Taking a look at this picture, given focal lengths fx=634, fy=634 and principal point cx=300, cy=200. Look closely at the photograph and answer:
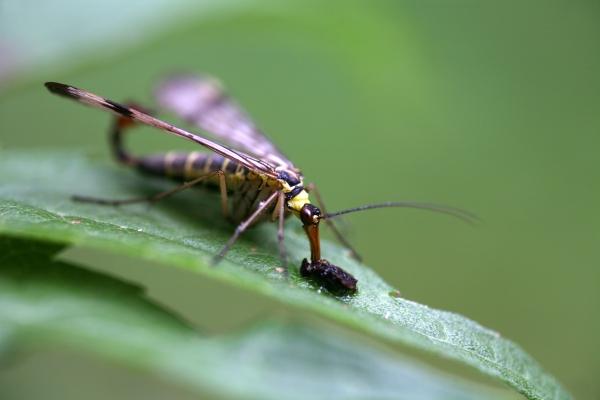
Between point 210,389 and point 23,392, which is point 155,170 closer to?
point 23,392

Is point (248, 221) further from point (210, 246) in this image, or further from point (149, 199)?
point (149, 199)

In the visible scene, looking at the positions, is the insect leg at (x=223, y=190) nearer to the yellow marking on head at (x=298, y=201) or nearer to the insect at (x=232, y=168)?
the insect at (x=232, y=168)

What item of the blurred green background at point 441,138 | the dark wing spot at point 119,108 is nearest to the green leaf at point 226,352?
the dark wing spot at point 119,108

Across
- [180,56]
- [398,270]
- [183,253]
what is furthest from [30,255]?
[180,56]

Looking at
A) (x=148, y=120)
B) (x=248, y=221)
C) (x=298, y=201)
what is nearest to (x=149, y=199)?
(x=148, y=120)

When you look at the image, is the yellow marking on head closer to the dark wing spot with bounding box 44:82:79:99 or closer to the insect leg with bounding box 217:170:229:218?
the insect leg with bounding box 217:170:229:218
